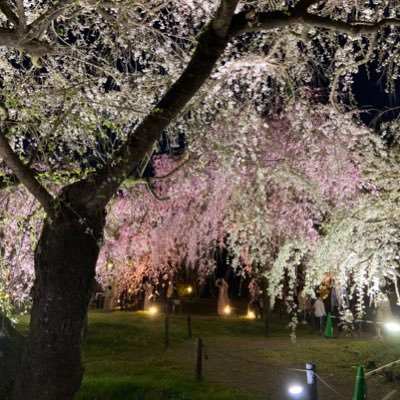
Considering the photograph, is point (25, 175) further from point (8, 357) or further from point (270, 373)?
point (270, 373)

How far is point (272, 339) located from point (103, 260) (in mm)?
6883

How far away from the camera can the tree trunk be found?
5.38m

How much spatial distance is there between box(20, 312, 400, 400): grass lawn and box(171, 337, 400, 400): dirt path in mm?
19

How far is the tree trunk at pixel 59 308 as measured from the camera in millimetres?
5383

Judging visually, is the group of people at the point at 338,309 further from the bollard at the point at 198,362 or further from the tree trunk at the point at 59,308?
the tree trunk at the point at 59,308

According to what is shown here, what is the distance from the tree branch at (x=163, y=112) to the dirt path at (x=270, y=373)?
15.2 feet

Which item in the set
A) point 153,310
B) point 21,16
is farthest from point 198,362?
point 153,310

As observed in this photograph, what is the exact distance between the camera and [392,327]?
14.9 metres

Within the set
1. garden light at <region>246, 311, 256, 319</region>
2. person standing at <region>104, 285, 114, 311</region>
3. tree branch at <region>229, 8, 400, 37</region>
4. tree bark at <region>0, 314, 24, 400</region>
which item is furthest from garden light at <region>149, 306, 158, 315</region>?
A: tree branch at <region>229, 8, 400, 37</region>

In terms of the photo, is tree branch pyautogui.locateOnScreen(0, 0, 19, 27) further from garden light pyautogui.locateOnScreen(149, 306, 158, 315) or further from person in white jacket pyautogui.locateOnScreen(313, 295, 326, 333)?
garden light pyautogui.locateOnScreen(149, 306, 158, 315)

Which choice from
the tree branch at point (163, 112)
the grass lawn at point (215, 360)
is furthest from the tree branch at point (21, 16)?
the grass lawn at point (215, 360)

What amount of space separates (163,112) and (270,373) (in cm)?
738

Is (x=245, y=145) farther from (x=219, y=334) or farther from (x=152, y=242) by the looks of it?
(x=219, y=334)

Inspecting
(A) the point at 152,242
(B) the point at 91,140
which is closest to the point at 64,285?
(B) the point at 91,140
